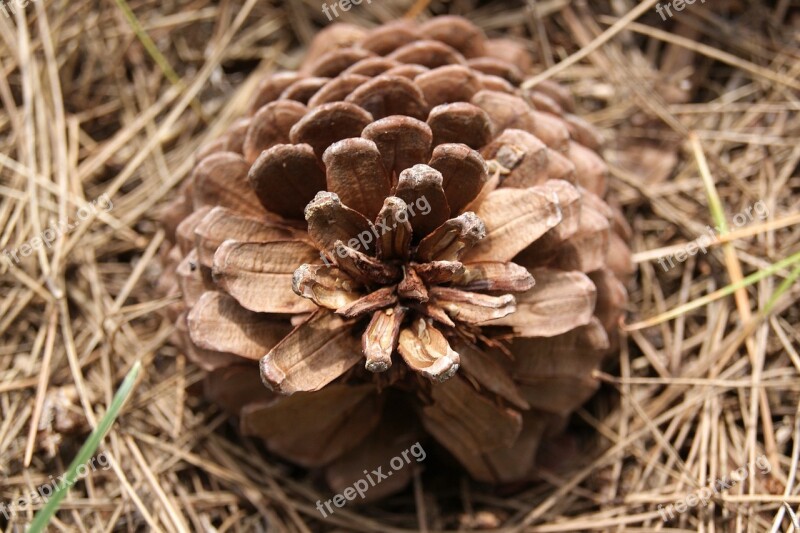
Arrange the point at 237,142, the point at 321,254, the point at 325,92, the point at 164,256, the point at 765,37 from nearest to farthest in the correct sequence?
the point at 321,254, the point at 325,92, the point at 237,142, the point at 164,256, the point at 765,37

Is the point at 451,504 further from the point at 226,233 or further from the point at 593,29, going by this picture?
the point at 593,29

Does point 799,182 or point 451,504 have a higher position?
point 799,182

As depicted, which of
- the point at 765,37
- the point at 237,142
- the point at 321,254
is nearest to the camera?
the point at 321,254

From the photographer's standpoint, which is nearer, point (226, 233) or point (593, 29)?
point (226, 233)

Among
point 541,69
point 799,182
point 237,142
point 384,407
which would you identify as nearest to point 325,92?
point 237,142

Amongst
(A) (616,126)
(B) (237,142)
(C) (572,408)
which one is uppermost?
(B) (237,142)

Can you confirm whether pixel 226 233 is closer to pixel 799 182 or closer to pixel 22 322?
pixel 22 322

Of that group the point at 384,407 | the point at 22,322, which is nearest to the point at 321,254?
the point at 384,407
